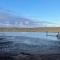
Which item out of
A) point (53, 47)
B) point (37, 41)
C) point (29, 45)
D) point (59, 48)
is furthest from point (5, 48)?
point (59, 48)

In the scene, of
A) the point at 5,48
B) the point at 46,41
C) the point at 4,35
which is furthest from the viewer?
the point at 46,41

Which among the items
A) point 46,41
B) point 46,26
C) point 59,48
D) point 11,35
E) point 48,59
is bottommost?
point 48,59

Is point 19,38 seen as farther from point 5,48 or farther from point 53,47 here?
point 53,47

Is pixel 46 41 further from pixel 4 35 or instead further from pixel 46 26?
pixel 4 35

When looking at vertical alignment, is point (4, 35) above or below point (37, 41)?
above

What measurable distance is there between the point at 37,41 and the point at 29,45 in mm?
169

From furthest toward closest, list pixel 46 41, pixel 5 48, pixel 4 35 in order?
1. pixel 46 41
2. pixel 5 48
3. pixel 4 35

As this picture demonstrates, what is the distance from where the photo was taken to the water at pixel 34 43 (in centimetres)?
180

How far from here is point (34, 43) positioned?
1843mm

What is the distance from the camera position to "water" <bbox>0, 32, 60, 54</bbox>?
180 centimetres

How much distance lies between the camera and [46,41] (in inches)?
75.2

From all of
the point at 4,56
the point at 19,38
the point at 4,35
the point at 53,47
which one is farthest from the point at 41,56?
the point at 4,35

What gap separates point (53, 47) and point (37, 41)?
1.11 feet

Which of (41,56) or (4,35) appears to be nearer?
Answer: (4,35)
